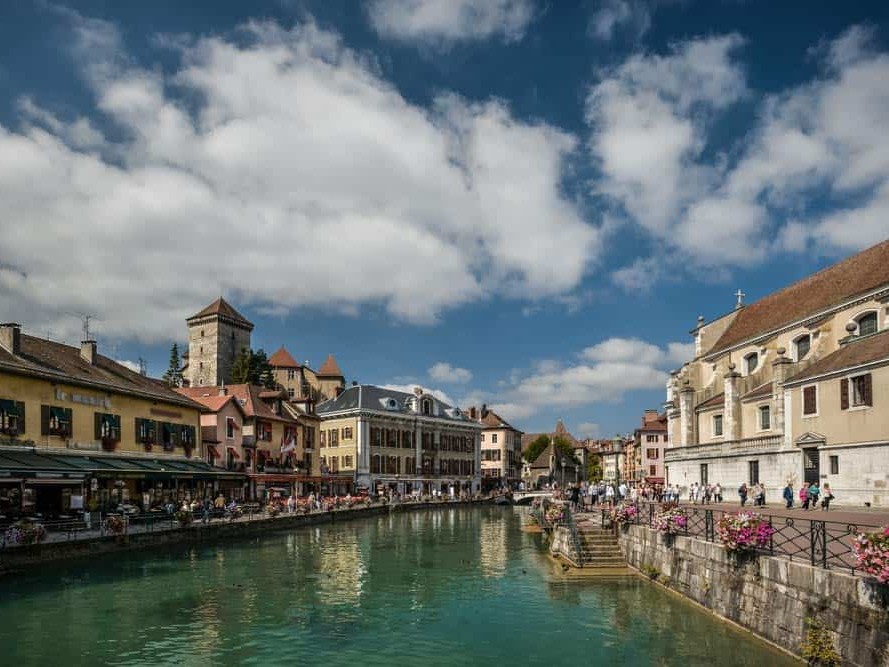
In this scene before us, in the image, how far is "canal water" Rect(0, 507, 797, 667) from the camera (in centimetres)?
1659

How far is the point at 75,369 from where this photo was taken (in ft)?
133

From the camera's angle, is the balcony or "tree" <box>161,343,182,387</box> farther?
"tree" <box>161,343,182,387</box>

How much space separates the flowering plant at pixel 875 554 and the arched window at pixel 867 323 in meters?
29.0

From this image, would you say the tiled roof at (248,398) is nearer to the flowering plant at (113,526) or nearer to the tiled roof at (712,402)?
the flowering plant at (113,526)

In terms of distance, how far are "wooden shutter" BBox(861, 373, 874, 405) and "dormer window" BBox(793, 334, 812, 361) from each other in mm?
13225

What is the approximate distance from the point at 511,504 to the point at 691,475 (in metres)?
46.0

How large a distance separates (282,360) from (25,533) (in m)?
93.0

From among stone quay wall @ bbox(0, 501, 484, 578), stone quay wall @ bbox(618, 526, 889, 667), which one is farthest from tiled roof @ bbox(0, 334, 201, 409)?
stone quay wall @ bbox(618, 526, 889, 667)

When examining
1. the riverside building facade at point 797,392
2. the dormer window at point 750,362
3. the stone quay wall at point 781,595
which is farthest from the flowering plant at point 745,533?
the dormer window at point 750,362

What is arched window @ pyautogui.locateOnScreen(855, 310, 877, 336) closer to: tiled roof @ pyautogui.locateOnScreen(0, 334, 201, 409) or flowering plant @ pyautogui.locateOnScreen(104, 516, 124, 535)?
flowering plant @ pyautogui.locateOnScreen(104, 516, 124, 535)

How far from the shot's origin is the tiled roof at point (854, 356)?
29984mm

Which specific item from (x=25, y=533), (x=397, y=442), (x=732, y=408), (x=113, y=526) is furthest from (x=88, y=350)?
(x=397, y=442)

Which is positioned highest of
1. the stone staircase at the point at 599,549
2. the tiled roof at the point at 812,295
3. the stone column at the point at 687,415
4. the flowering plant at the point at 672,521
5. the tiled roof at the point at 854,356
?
the tiled roof at the point at 812,295

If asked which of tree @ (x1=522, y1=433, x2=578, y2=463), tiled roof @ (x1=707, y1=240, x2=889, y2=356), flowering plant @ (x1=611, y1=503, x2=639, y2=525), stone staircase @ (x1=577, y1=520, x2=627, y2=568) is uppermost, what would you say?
tiled roof @ (x1=707, y1=240, x2=889, y2=356)
